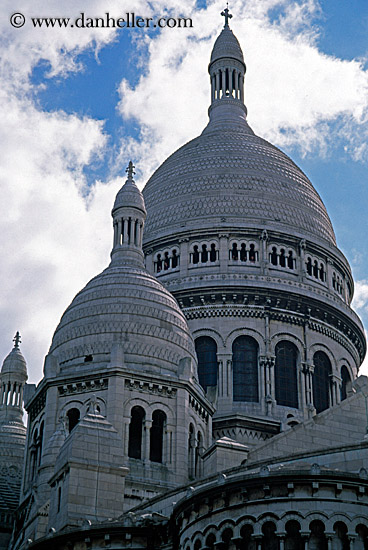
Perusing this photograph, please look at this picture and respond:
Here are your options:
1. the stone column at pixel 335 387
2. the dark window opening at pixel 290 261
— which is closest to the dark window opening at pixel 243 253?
the dark window opening at pixel 290 261

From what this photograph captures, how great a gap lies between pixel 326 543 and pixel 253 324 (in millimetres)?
30169

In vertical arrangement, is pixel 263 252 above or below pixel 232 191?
below

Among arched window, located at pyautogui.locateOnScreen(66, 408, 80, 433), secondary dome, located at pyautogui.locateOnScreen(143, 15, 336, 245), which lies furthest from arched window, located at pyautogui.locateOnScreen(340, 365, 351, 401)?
arched window, located at pyautogui.locateOnScreen(66, 408, 80, 433)

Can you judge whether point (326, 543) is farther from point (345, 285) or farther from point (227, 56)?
point (227, 56)

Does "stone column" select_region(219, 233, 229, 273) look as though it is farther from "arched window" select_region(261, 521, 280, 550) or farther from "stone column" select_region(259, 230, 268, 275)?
"arched window" select_region(261, 521, 280, 550)

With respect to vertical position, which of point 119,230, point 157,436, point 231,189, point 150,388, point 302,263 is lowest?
point 157,436

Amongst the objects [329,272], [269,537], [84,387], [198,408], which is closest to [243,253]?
[329,272]

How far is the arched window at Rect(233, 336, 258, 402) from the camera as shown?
184 ft

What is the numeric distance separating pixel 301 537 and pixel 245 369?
28.9m

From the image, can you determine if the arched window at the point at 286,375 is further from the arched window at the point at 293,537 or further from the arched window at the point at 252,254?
the arched window at the point at 293,537

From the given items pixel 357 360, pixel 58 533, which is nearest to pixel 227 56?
pixel 357 360

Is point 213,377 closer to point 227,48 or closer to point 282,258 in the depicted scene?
point 282,258

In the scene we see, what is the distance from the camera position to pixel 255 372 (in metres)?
56.7

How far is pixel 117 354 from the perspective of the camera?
44.2m
